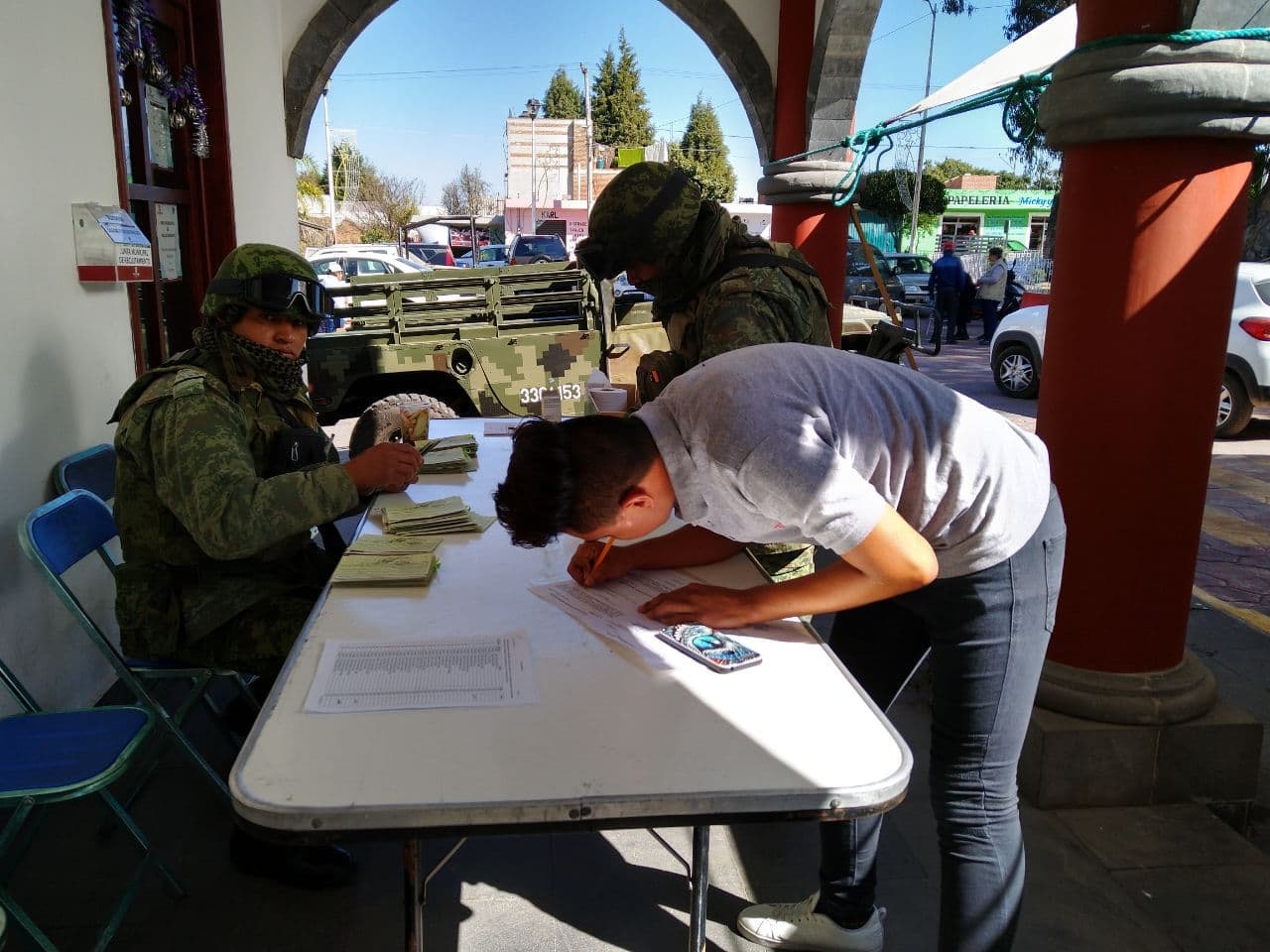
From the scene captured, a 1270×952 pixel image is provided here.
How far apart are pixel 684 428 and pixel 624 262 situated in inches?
38.7

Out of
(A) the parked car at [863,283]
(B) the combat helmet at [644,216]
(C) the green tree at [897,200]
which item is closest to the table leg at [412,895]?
(B) the combat helmet at [644,216]

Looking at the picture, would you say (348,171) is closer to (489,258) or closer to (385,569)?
(489,258)

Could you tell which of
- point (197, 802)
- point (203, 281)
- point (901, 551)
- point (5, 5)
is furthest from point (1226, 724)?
point (203, 281)

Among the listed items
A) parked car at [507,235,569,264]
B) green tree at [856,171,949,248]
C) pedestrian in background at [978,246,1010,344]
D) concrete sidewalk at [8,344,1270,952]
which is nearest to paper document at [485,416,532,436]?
concrete sidewalk at [8,344,1270,952]

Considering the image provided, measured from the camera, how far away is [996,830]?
173 centimetres

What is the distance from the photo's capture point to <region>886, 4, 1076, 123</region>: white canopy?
463cm

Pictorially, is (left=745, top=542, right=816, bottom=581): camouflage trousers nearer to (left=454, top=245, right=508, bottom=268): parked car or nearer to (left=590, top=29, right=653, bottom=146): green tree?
(left=454, top=245, right=508, bottom=268): parked car

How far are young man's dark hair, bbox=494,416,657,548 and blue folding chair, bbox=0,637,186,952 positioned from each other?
1.15 meters

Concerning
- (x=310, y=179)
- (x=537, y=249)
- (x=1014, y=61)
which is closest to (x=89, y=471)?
(x=1014, y=61)

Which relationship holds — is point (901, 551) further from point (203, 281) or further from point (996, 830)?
point (203, 281)

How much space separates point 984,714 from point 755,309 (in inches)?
39.1

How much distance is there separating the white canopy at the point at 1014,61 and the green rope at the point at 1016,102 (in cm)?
21

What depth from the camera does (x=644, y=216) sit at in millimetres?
2283

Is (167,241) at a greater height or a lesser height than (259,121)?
lesser
